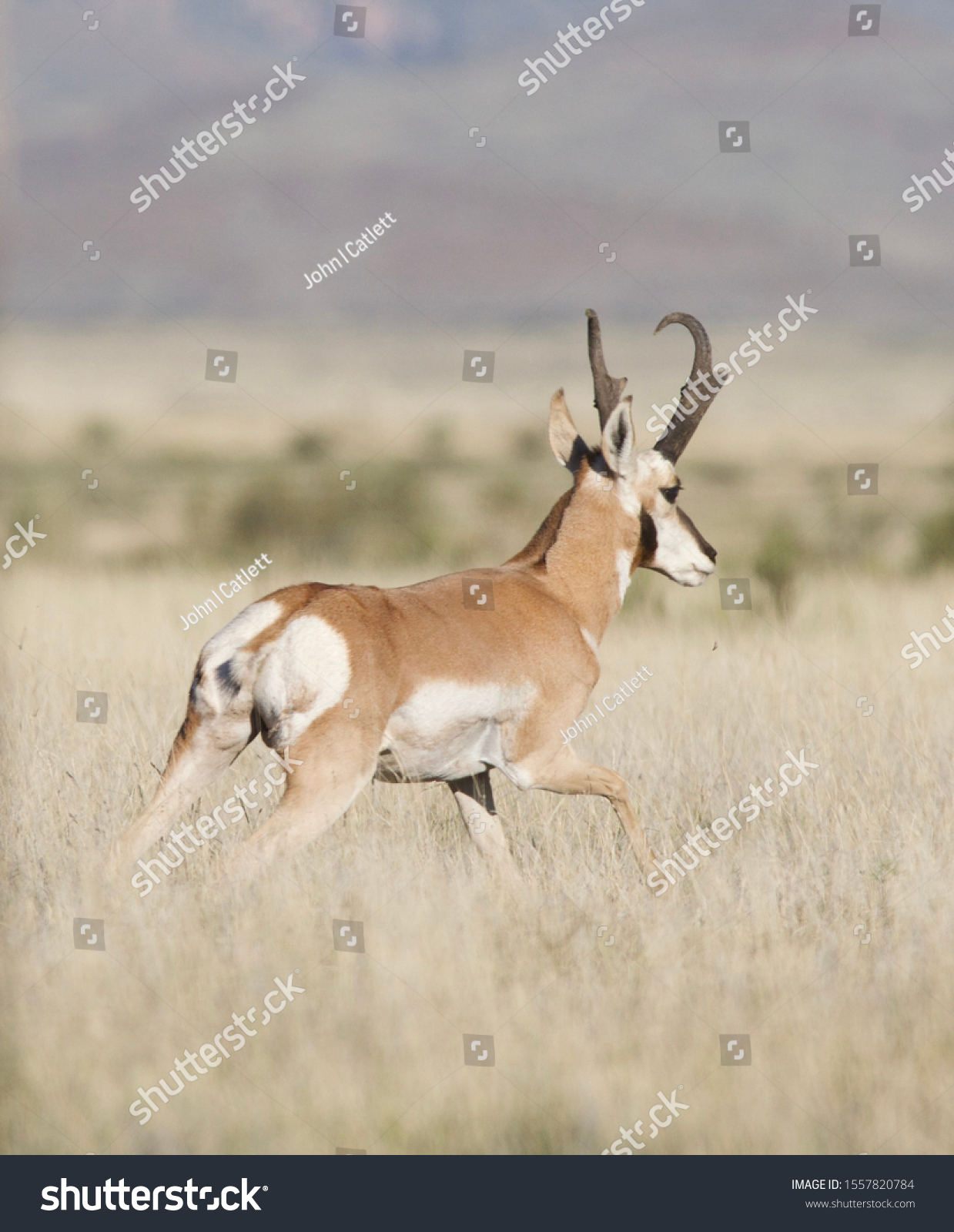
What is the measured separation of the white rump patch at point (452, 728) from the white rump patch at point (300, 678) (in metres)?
0.43

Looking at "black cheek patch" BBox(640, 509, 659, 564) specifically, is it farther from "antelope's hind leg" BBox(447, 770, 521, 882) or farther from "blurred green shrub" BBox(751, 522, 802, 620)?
"blurred green shrub" BBox(751, 522, 802, 620)

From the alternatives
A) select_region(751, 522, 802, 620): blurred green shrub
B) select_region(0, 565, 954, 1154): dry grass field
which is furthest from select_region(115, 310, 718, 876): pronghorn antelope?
select_region(751, 522, 802, 620): blurred green shrub

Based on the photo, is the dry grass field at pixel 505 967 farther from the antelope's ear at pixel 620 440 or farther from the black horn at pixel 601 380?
the black horn at pixel 601 380

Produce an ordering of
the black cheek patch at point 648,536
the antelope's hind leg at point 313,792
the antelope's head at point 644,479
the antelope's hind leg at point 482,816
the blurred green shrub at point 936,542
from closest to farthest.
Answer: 1. the antelope's hind leg at point 313,792
2. the antelope's hind leg at point 482,816
3. the antelope's head at point 644,479
4. the black cheek patch at point 648,536
5. the blurred green shrub at point 936,542

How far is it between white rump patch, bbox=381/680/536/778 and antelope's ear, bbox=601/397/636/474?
1.45 meters

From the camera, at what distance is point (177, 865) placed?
6.56 m

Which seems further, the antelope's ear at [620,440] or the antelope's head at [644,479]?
the antelope's head at [644,479]

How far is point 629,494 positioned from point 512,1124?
4048 mm

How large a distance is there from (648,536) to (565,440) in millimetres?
769

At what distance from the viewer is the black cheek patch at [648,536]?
7609 mm

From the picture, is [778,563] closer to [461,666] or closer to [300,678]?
[461,666]

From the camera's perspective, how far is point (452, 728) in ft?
21.3

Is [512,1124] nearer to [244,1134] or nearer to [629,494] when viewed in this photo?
[244,1134]

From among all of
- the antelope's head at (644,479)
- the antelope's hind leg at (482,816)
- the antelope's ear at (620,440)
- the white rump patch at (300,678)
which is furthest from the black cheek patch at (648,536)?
the white rump patch at (300,678)
